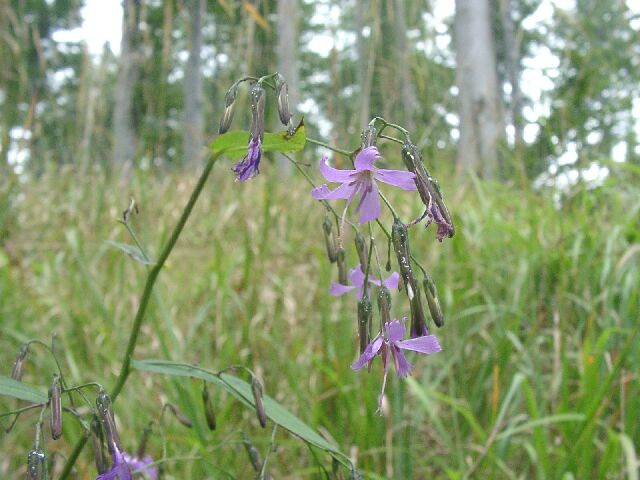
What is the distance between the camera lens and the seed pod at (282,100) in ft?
3.39

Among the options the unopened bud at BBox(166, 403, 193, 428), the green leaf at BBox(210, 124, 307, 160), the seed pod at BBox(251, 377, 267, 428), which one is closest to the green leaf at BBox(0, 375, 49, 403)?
the unopened bud at BBox(166, 403, 193, 428)

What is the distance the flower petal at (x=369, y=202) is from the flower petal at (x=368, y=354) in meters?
0.18

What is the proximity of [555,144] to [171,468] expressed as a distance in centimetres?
216

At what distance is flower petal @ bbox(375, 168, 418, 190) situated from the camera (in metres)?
0.94

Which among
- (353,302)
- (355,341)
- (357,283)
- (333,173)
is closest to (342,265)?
(357,283)

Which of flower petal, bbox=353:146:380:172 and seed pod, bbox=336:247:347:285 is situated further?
seed pod, bbox=336:247:347:285

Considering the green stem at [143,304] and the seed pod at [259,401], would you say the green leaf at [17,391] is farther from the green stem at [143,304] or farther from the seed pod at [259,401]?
the seed pod at [259,401]

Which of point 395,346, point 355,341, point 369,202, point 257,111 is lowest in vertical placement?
point 355,341

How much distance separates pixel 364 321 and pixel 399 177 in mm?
216

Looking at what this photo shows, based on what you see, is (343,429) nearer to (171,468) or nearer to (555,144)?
(171,468)

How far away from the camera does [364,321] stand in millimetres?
1018

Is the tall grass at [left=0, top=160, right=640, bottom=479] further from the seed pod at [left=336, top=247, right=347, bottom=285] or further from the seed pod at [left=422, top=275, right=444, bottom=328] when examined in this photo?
the seed pod at [left=422, top=275, right=444, bottom=328]

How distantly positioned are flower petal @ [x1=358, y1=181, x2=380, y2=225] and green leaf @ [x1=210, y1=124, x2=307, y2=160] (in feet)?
0.40

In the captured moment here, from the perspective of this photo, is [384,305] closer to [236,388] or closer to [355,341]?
[236,388]
